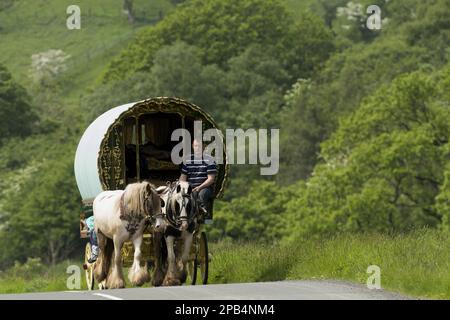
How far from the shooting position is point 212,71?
114062mm

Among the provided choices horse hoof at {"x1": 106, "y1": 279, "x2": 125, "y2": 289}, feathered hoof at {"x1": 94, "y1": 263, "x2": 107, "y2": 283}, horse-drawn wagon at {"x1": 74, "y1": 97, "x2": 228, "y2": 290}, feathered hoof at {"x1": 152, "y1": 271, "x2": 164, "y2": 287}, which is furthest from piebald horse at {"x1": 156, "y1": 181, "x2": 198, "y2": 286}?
feathered hoof at {"x1": 94, "y1": 263, "x2": 107, "y2": 283}

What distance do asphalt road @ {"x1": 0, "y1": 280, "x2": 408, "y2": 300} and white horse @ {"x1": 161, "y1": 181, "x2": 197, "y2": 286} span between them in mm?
1909

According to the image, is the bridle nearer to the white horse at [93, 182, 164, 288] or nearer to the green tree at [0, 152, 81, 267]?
the white horse at [93, 182, 164, 288]

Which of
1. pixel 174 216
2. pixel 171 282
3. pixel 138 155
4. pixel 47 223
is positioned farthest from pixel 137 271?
pixel 47 223

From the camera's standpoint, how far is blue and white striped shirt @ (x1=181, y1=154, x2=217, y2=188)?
2441cm

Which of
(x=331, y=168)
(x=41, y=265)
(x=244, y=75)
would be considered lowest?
(x=41, y=265)

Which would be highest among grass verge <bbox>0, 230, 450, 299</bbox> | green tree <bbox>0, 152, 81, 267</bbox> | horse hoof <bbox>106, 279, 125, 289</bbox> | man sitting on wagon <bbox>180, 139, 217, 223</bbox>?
man sitting on wagon <bbox>180, 139, 217, 223</bbox>

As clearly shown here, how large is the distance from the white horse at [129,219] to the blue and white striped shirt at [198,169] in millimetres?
815

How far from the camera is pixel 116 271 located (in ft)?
79.2

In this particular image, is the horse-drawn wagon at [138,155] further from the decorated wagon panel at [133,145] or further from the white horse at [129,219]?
the white horse at [129,219]

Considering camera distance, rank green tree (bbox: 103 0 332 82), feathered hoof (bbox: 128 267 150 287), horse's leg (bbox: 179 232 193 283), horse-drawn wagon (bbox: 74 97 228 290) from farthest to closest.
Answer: green tree (bbox: 103 0 332 82) → horse-drawn wagon (bbox: 74 97 228 290) → horse's leg (bbox: 179 232 193 283) → feathered hoof (bbox: 128 267 150 287)
